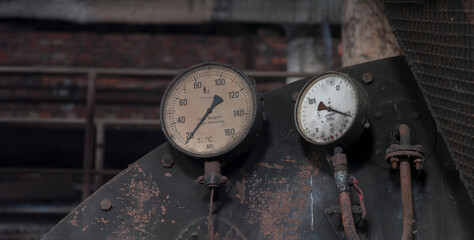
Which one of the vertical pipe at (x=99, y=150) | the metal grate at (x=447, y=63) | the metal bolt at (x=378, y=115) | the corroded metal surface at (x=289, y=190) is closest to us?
the metal grate at (x=447, y=63)

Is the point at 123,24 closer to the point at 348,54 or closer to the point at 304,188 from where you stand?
the point at 348,54

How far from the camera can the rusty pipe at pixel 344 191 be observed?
2324 mm

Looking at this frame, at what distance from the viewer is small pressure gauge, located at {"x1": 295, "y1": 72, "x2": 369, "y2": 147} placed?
2428 millimetres

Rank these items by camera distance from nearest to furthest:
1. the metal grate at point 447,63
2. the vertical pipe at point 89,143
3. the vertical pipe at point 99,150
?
1. the metal grate at point 447,63
2. the vertical pipe at point 89,143
3. the vertical pipe at point 99,150

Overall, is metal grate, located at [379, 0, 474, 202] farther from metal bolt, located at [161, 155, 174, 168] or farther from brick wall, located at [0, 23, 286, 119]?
brick wall, located at [0, 23, 286, 119]

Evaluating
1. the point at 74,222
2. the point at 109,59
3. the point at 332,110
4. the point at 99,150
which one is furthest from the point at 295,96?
the point at 109,59

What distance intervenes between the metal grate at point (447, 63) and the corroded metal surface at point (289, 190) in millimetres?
120

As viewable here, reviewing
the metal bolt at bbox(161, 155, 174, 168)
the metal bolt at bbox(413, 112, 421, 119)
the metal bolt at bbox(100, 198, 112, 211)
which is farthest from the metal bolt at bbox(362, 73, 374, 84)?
the metal bolt at bbox(100, 198, 112, 211)

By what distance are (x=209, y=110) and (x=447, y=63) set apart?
861 mm

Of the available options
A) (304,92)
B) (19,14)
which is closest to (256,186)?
(304,92)

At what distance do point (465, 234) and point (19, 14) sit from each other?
459cm

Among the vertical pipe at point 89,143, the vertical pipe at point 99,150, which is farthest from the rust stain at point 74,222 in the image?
the vertical pipe at point 99,150

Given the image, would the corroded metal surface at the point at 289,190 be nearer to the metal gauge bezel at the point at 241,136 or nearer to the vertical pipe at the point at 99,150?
the metal gauge bezel at the point at 241,136

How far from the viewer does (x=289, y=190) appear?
102 inches
